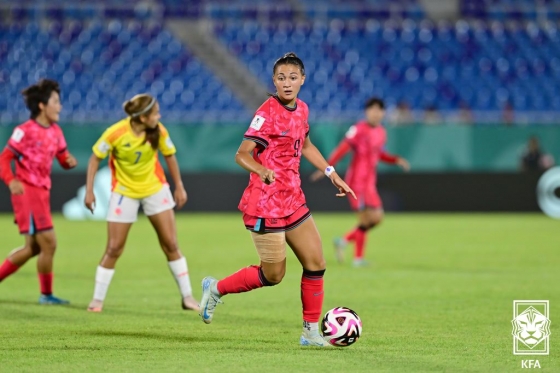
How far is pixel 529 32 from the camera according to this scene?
29.9 m

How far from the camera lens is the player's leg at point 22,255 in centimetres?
1033

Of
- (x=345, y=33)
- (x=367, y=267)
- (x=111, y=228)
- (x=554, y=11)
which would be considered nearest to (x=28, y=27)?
(x=345, y=33)

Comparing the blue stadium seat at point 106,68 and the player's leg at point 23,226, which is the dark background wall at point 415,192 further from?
the player's leg at point 23,226

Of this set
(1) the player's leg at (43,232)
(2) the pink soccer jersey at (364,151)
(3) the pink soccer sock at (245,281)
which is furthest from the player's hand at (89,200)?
(2) the pink soccer jersey at (364,151)

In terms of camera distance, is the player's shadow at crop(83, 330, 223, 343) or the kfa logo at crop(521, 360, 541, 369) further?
the player's shadow at crop(83, 330, 223, 343)

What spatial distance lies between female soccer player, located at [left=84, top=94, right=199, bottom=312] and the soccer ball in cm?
269

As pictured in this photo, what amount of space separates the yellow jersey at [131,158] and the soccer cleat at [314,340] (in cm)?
281

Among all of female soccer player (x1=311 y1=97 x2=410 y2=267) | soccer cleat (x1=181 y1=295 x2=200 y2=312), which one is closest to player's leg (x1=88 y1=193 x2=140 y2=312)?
soccer cleat (x1=181 y1=295 x2=200 y2=312)

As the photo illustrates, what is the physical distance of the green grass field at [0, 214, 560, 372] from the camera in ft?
22.7

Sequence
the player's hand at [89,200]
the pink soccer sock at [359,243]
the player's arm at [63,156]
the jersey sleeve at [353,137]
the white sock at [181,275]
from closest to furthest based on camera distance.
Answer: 1. the player's hand at [89,200]
2. the white sock at [181,275]
3. the player's arm at [63,156]
4. the pink soccer sock at [359,243]
5. the jersey sleeve at [353,137]

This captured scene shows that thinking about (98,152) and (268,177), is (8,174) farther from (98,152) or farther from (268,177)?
(268,177)

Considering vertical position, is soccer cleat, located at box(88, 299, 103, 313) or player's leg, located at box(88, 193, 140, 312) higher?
player's leg, located at box(88, 193, 140, 312)

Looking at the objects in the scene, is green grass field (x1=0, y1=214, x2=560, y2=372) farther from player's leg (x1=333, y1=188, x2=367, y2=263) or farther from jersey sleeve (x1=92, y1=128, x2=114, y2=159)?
jersey sleeve (x1=92, y1=128, x2=114, y2=159)

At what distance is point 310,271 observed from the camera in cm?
756
